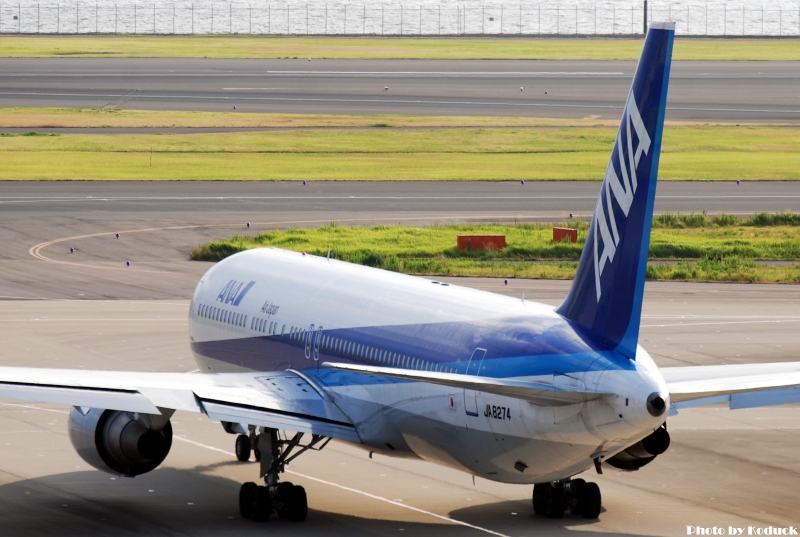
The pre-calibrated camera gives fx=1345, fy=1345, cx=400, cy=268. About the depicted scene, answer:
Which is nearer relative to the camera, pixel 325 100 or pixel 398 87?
pixel 325 100

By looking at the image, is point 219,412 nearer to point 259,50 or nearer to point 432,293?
point 432,293

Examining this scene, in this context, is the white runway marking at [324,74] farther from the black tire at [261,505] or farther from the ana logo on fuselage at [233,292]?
the black tire at [261,505]

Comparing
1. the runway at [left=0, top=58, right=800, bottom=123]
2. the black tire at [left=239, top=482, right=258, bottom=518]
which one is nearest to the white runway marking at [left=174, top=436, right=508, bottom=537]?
the black tire at [left=239, top=482, right=258, bottom=518]

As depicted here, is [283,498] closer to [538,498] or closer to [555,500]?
[538,498]

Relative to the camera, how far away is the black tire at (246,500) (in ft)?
91.4

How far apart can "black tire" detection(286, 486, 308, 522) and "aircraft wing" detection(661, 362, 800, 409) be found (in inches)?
306

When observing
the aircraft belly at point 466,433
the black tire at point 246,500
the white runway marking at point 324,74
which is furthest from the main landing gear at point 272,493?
the white runway marking at point 324,74

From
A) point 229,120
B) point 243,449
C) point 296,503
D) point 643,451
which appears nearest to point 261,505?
point 296,503

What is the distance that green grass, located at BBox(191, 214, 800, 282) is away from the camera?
64.9m

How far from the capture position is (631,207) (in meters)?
23.4

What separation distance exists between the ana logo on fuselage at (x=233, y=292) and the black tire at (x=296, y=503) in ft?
24.9

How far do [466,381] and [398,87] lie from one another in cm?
12579

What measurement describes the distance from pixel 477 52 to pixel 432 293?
163 metres

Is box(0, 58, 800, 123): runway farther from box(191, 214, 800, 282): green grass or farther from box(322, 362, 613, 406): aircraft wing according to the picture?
box(322, 362, 613, 406): aircraft wing
